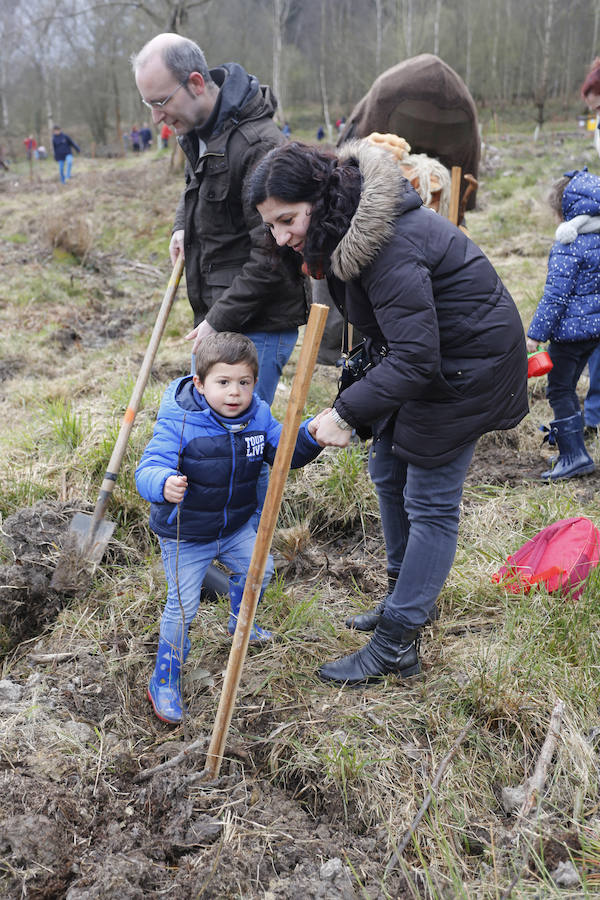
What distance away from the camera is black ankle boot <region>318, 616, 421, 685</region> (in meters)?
2.36

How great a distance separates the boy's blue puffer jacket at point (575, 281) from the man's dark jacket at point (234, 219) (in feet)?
5.50

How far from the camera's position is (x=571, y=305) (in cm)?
394

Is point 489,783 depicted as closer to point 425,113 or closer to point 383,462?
point 383,462

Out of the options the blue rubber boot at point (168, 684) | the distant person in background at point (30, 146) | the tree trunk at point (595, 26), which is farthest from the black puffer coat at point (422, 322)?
the tree trunk at point (595, 26)

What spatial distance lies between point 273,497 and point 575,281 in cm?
303

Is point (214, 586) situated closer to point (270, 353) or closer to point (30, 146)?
point (270, 353)

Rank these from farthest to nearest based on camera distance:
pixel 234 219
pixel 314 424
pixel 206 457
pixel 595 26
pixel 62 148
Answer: pixel 595 26 → pixel 62 148 → pixel 234 219 → pixel 206 457 → pixel 314 424

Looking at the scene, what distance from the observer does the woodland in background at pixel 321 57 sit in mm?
36406

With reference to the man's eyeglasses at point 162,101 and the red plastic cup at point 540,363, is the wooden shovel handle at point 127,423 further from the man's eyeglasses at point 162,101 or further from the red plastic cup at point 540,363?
the red plastic cup at point 540,363

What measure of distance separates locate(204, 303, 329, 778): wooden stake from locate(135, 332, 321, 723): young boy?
50 cm

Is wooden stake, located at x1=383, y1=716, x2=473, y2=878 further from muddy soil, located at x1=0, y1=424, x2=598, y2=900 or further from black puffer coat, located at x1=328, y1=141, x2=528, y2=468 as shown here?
black puffer coat, located at x1=328, y1=141, x2=528, y2=468

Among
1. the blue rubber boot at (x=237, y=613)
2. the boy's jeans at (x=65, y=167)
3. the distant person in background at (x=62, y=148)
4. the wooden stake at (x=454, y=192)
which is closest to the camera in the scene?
the blue rubber boot at (x=237, y=613)

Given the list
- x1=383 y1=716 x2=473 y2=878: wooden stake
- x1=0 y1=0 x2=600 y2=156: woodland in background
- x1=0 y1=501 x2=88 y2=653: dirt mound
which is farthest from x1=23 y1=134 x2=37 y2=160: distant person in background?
x1=383 y1=716 x2=473 y2=878: wooden stake

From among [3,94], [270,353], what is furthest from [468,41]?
[270,353]
